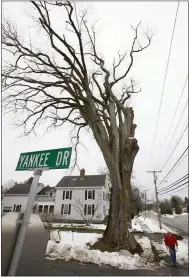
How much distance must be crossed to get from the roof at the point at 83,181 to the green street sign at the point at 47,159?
1292 inches

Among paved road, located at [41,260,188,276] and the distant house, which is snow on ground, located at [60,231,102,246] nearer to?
paved road, located at [41,260,188,276]

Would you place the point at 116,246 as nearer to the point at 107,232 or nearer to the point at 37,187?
the point at 107,232

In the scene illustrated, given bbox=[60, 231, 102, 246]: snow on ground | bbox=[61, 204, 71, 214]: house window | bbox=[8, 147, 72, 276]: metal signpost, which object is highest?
bbox=[8, 147, 72, 276]: metal signpost

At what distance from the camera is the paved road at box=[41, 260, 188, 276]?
7.39 m

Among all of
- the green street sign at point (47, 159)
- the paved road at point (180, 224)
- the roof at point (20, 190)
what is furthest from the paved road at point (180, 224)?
the green street sign at point (47, 159)

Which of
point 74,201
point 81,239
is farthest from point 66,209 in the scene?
point 81,239

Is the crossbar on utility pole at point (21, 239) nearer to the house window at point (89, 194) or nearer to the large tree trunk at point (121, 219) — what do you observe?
the large tree trunk at point (121, 219)

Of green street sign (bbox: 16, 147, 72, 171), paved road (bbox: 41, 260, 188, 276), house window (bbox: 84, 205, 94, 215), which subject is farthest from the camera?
house window (bbox: 84, 205, 94, 215)

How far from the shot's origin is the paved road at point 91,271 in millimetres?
7387

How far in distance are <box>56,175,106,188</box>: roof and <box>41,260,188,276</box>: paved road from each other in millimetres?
26755

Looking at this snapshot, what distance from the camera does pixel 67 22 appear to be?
1231 centimetres

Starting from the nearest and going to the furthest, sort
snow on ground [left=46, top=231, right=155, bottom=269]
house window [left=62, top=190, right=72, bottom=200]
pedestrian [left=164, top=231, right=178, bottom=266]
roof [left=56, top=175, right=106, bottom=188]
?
snow on ground [left=46, top=231, right=155, bottom=269], pedestrian [left=164, top=231, right=178, bottom=266], house window [left=62, top=190, right=72, bottom=200], roof [left=56, top=175, right=106, bottom=188]

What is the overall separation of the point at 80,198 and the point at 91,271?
27622 millimetres

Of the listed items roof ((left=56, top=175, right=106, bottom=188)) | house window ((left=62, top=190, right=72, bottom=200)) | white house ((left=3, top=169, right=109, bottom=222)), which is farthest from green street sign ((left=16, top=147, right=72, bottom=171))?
house window ((left=62, top=190, right=72, bottom=200))
